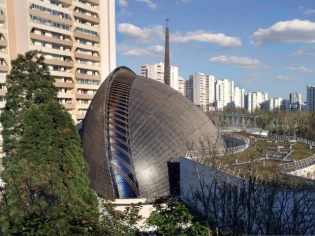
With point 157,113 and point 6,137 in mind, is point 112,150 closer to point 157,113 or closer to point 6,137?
point 157,113

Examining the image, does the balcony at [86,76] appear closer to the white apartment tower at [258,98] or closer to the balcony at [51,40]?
the balcony at [51,40]

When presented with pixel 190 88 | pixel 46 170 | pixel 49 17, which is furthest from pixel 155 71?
pixel 46 170

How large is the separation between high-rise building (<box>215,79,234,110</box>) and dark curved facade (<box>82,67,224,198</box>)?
4387 inches

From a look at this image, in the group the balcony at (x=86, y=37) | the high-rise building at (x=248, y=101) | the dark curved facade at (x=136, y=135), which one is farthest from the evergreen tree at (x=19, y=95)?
the high-rise building at (x=248, y=101)

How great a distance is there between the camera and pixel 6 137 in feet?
71.6

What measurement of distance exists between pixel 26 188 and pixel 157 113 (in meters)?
13.0

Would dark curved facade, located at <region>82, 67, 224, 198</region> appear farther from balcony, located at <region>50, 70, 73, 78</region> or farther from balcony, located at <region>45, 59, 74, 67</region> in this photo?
balcony, located at <region>50, 70, 73, 78</region>

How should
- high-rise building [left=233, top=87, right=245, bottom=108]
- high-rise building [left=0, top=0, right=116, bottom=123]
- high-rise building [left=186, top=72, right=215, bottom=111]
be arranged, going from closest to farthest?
high-rise building [left=0, top=0, right=116, bottom=123]
high-rise building [left=186, top=72, right=215, bottom=111]
high-rise building [left=233, top=87, right=245, bottom=108]

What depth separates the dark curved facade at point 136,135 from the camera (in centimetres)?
2058

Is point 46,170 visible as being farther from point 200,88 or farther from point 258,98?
point 258,98

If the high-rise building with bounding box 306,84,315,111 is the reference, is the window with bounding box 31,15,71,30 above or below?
above

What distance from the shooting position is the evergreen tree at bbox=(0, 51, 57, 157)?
69.8 feet

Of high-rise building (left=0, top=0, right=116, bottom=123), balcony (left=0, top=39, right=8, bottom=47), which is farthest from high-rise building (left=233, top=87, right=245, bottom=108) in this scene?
balcony (left=0, top=39, right=8, bottom=47)

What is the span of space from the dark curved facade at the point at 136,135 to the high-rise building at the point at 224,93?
111 m
